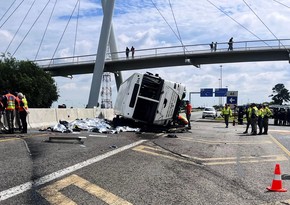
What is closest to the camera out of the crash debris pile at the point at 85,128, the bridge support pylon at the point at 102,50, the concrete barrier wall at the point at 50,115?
the crash debris pile at the point at 85,128

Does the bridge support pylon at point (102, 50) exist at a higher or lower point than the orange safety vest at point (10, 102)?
higher

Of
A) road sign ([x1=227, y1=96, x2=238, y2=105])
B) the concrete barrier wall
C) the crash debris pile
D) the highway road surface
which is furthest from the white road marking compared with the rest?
road sign ([x1=227, y1=96, x2=238, y2=105])

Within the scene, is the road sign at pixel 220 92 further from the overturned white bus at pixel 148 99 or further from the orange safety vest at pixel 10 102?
the orange safety vest at pixel 10 102

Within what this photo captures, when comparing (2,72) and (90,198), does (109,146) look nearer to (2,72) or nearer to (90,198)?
(90,198)

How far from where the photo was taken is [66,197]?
19.4 ft

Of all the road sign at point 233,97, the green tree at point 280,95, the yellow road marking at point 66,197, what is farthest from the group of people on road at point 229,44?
the green tree at point 280,95

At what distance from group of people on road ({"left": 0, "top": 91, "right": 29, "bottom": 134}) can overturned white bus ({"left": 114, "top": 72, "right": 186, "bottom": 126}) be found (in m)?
4.88

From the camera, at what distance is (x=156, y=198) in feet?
20.3

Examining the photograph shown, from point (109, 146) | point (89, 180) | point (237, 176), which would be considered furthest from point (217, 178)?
point (109, 146)

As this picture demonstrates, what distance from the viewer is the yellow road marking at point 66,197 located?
5754mm

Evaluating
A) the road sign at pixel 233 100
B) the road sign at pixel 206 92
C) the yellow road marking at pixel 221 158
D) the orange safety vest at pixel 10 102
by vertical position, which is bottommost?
the yellow road marking at pixel 221 158

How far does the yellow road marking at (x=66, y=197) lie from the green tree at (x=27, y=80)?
2189 inches

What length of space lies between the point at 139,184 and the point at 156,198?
0.92 meters

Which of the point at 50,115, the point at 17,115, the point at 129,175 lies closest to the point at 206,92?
the point at 50,115
